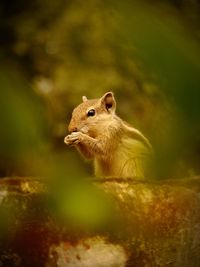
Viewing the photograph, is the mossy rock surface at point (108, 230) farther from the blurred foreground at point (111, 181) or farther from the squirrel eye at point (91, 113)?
the squirrel eye at point (91, 113)

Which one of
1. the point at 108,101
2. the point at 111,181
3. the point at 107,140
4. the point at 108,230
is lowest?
the point at 108,230

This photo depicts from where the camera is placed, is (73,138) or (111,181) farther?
(73,138)

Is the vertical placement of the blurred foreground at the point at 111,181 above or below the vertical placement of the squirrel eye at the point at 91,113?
below

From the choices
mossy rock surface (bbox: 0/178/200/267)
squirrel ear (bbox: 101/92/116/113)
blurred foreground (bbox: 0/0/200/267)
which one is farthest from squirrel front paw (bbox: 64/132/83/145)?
mossy rock surface (bbox: 0/178/200/267)

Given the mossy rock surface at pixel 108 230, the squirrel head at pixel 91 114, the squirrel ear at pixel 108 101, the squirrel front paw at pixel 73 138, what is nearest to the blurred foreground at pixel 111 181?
the mossy rock surface at pixel 108 230

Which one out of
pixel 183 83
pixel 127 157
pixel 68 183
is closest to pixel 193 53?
pixel 183 83

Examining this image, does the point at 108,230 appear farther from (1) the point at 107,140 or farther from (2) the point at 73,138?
(1) the point at 107,140

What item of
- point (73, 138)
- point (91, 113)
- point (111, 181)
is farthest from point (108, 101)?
point (111, 181)

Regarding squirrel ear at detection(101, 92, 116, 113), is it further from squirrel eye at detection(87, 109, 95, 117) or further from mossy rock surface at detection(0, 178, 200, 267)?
mossy rock surface at detection(0, 178, 200, 267)
